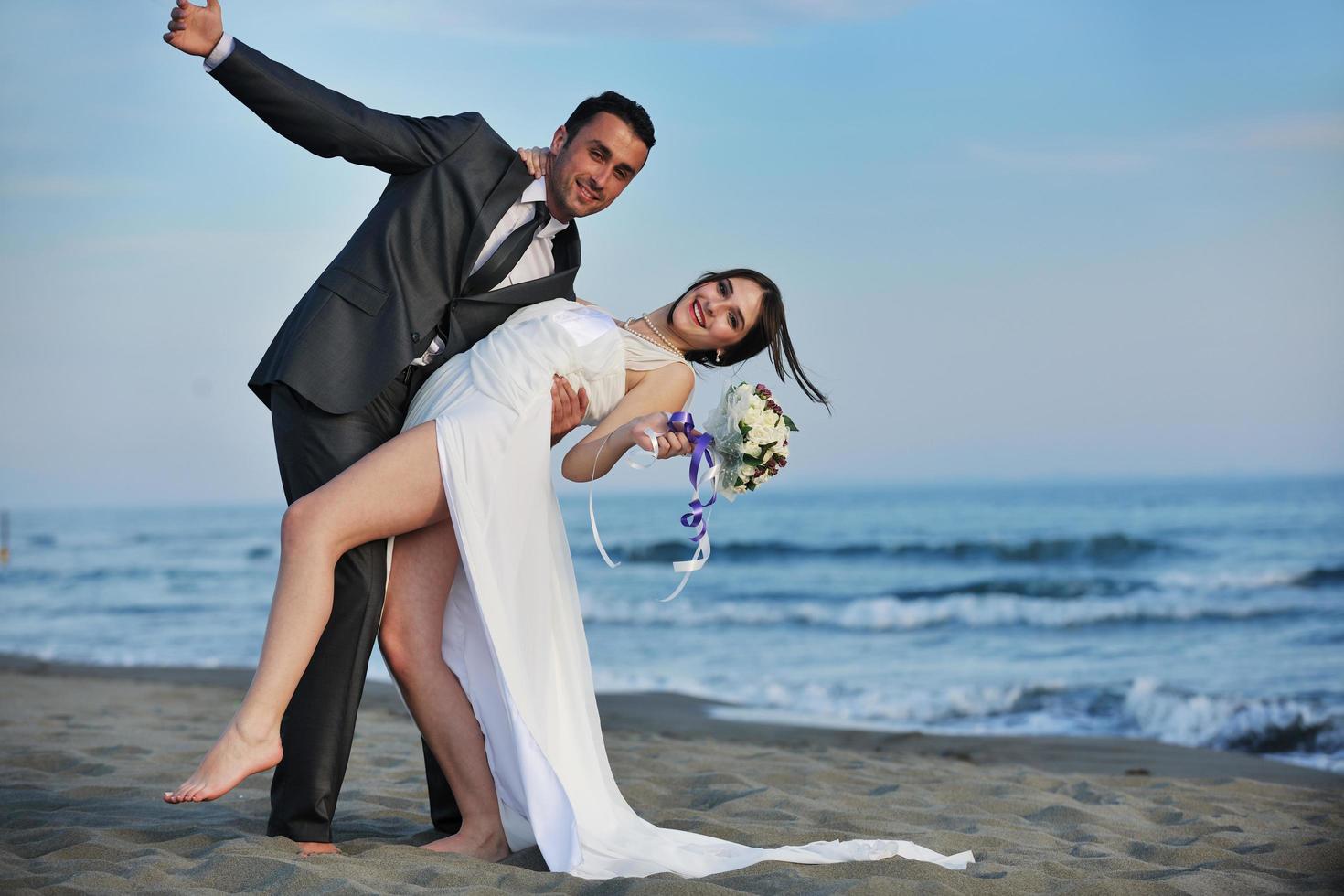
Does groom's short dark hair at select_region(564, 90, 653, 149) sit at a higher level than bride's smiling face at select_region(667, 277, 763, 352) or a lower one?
higher

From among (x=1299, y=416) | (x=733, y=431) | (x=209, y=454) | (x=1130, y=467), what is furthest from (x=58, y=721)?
(x=1130, y=467)

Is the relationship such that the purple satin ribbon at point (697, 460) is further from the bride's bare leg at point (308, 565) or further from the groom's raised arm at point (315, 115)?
the groom's raised arm at point (315, 115)

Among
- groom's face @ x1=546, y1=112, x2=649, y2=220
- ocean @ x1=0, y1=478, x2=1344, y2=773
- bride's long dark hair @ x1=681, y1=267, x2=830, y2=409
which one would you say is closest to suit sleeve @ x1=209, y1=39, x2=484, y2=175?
groom's face @ x1=546, y1=112, x2=649, y2=220

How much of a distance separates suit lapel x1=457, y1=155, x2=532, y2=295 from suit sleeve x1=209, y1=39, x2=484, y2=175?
17 cm

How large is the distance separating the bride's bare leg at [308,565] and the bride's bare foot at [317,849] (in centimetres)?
33

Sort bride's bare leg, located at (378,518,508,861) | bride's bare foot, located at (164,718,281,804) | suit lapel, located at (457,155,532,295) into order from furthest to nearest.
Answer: bride's bare leg, located at (378,518,508,861) < suit lapel, located at (457,155,532,295) < bride's bare foot, located at (164,718,281,804)

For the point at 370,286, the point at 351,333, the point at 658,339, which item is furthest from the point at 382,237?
the point at 658,339

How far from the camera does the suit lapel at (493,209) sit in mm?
3244

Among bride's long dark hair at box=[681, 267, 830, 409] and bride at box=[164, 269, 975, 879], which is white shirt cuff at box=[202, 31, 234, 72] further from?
bride's long dark hair at box=[681, 267, 830, 409]

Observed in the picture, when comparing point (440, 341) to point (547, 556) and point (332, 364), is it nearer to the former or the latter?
point (332, 364)

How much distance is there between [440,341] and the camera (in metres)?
3.42

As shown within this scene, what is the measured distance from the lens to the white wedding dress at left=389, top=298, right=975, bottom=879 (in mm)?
3113

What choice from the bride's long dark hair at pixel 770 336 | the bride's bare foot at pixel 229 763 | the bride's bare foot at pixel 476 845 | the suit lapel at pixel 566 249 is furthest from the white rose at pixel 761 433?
the bride's bare foot at pixel 229 763

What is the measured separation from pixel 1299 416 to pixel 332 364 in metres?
23.9
